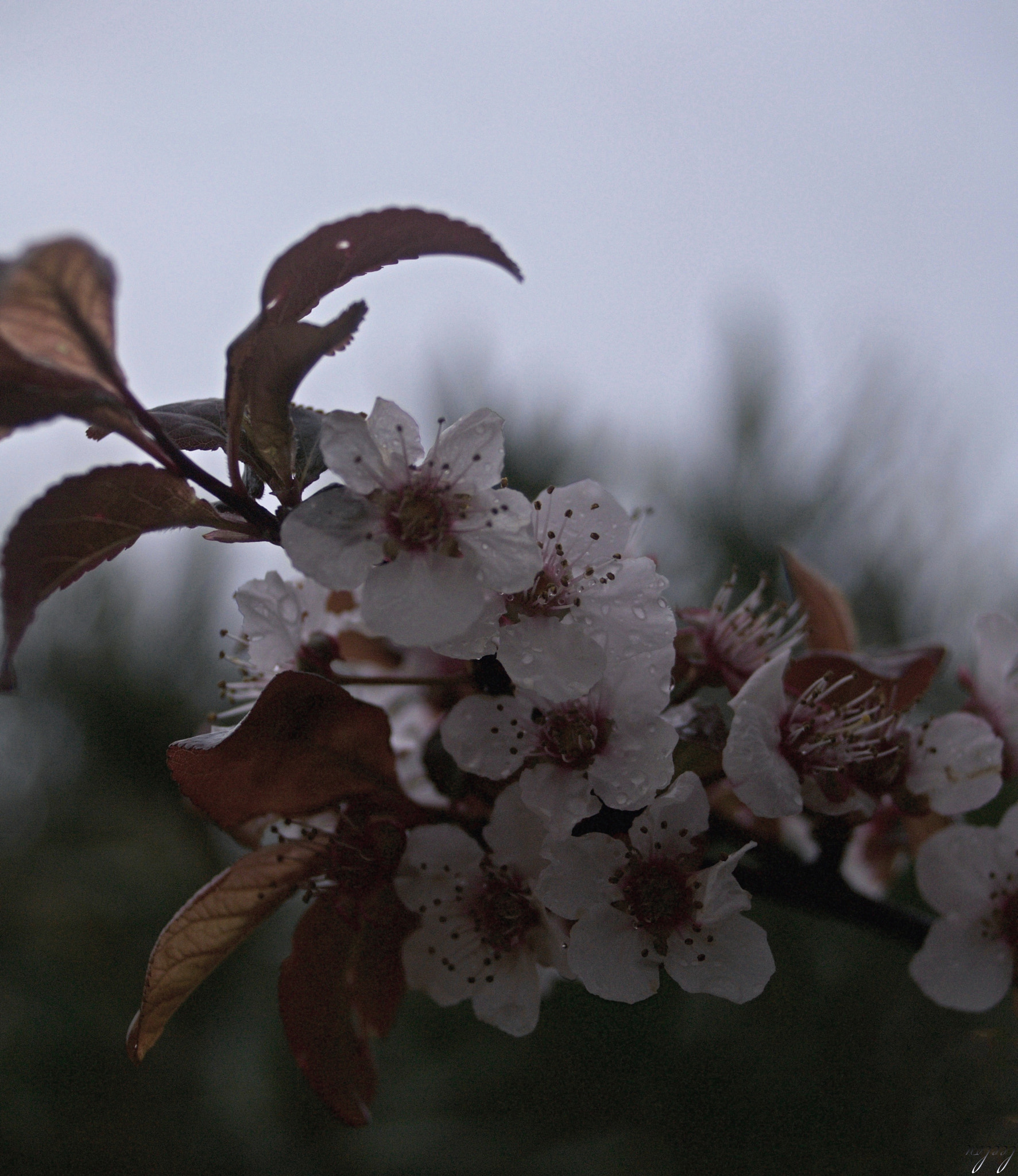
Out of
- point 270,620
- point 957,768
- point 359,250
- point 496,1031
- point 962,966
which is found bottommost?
point 496,1031

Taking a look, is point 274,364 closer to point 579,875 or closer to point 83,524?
point 83,524

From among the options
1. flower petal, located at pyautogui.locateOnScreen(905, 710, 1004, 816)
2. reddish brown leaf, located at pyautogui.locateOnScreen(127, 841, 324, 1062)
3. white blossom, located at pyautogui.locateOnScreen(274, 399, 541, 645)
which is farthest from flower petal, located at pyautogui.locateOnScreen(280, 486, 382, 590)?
flower petal, located at pyautogui.locateOnScreen(905, 710, 1004, 816)

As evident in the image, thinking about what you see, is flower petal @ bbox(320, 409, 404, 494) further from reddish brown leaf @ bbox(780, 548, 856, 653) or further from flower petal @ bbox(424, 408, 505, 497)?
reddish brown leaf @ bbox(780, 548, 856, 653)

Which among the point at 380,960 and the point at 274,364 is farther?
the point at 380,960

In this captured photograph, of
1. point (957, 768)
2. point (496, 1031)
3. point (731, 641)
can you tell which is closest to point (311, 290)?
point (731, 641)

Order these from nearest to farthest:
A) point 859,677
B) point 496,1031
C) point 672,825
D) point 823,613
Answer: point 672,825
point 859,677
point 823,613
point 496,1031
